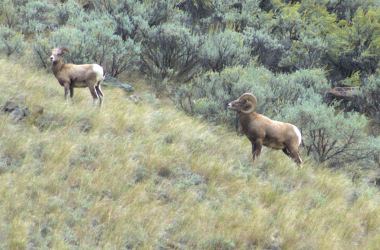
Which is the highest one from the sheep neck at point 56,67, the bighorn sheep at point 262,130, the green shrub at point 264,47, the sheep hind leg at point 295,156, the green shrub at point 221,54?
the sheep neck at point 56,67

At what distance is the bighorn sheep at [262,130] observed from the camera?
256 inches

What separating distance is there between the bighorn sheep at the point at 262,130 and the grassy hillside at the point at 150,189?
1.69 feet

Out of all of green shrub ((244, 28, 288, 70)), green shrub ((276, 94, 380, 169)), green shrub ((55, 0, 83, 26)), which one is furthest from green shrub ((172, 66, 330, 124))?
green shrub ((55, 0, 83, 26))

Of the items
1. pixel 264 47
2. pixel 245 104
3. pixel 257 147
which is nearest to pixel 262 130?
pixel 257 147

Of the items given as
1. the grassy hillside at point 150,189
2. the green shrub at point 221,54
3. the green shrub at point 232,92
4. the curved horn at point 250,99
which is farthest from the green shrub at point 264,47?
the curved horn at point 250,99

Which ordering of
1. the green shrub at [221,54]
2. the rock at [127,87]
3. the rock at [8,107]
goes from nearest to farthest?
the rock at [8,107], the rock at [127,87], the green shrub at [221,54]

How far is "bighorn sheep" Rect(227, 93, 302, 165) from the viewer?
21.3 feet

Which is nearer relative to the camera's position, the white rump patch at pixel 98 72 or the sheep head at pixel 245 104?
the sheep head at pixel 245 104

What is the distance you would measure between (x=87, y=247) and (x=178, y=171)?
88.2 inches

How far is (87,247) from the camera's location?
12.8 ft

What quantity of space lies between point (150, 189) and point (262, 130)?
233 centimetres

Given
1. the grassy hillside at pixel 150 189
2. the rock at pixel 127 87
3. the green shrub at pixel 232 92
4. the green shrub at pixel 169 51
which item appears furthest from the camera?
the green shrub at pixel 169 51

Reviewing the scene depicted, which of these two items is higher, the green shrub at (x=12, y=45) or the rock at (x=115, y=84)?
the green shrub at (x=12, y=45)

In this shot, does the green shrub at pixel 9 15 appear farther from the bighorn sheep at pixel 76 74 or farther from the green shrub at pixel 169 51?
the bighorn sheep at pixel 76 74
